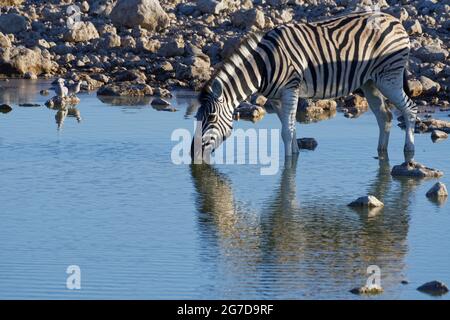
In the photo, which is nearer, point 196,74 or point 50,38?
point 196,74

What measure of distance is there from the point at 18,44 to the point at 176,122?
383 inches

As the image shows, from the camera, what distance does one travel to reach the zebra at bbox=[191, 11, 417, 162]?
16219 mm

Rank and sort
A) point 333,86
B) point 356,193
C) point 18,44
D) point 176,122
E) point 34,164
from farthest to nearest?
1. point 18,44
2. point 176,122
3. point 333,86
4. point 34,164
5. point 356,193

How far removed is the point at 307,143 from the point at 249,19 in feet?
39.9

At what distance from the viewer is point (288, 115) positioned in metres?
16.4

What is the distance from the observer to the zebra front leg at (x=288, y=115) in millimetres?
16438

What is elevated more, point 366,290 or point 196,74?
point 196,74

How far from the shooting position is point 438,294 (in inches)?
401

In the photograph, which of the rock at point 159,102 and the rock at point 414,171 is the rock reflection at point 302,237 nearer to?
the rock at point 414,171

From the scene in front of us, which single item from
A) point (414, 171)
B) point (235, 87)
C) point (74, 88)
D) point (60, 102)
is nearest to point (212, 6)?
point (74, 88)

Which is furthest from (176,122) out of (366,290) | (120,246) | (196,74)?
(366,290)

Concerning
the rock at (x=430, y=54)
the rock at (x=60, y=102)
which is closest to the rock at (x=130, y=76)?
the rock at (x=60, y=102)

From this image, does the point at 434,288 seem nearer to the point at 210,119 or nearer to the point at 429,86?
the point at 210,119
